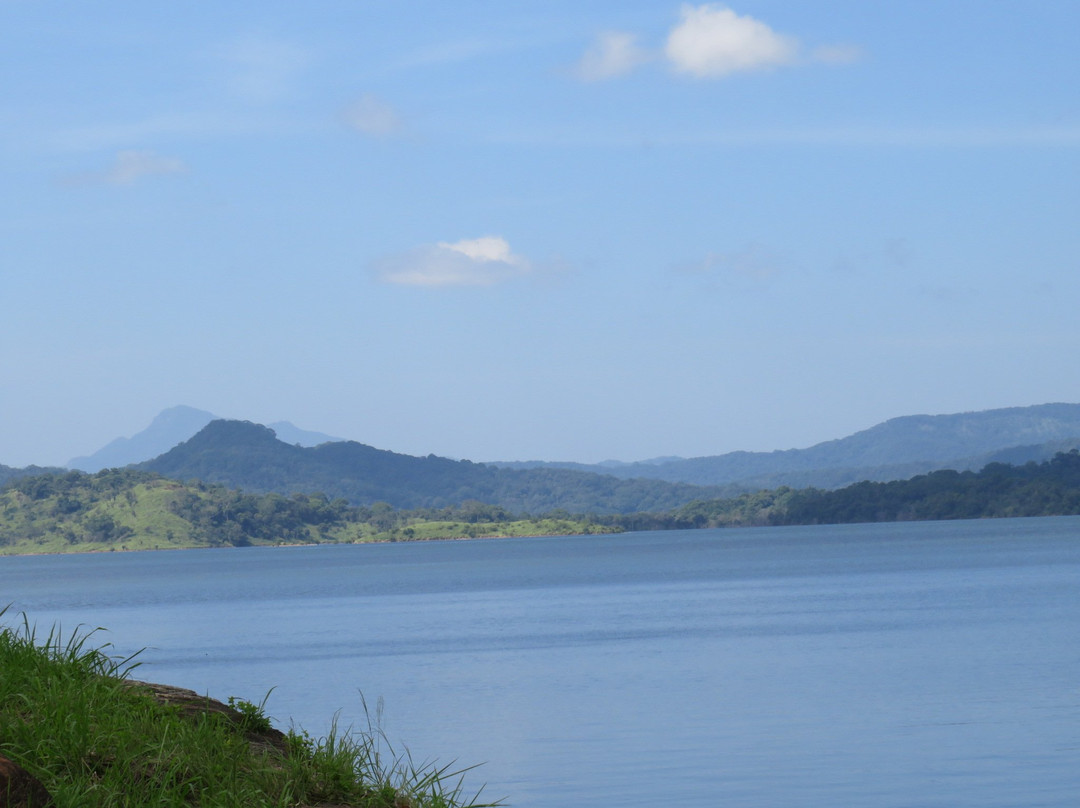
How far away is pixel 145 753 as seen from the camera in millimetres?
8578

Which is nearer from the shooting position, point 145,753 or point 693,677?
point 145,753

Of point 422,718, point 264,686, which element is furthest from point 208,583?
point 422,718

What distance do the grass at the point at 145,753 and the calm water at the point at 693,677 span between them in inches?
533

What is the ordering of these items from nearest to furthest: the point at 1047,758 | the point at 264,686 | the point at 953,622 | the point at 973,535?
the point at 1047,758 → the point at 264,686 → the point at 953,622 → the point at 973,535

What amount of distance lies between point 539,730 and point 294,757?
22.8 metres

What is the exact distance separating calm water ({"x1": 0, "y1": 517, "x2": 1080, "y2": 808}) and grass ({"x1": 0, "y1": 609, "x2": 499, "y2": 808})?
13.5m

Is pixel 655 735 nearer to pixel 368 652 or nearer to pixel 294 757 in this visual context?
pixel 294 757

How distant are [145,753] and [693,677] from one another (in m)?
35.1

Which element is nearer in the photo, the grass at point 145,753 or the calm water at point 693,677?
the grass at point 145,753

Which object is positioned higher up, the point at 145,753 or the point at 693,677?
the point at 145,753

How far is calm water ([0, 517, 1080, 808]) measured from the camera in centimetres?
2456

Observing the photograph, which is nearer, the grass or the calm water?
the grass

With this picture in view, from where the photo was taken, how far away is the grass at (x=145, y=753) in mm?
8133

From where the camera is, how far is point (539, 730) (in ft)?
103
